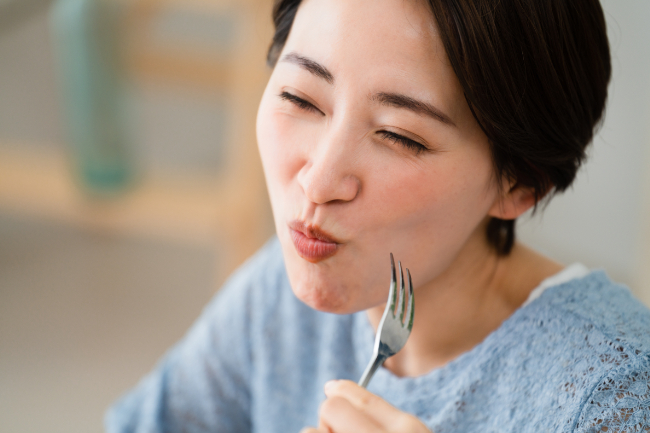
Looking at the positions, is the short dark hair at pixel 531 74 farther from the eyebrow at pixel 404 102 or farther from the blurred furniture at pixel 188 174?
the blurred furniture at pixel 188 174

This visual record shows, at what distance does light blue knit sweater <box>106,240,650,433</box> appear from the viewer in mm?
695

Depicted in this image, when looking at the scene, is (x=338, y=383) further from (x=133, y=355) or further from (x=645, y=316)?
(x=133, y=355)

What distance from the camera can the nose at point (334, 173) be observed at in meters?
0.66

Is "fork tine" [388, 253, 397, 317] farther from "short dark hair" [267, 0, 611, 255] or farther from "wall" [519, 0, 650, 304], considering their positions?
"wall" [519, 0, 650, 304]

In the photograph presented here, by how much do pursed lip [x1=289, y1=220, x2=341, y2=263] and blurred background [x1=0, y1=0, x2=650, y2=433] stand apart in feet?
2.98

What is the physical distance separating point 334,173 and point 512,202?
0.28m

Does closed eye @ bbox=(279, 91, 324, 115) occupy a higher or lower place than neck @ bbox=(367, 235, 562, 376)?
higher

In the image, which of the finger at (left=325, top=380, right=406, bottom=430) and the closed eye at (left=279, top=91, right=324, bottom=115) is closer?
the finger at (left=325, top=380, right=406, bottom=430)

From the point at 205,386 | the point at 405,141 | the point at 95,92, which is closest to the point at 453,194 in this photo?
the point at 405,141

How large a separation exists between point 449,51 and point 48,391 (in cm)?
175

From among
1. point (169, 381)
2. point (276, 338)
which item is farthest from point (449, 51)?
point (169, 381)

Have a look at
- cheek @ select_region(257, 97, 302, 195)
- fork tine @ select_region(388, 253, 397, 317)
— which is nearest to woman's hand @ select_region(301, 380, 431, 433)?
fork tine @ select_region(388, 253, 397, 317)

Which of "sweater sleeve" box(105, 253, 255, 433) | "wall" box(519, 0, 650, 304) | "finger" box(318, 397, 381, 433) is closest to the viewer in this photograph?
"finger" box(318, 397, 381, 433)

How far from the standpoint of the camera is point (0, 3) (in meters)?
2.41
